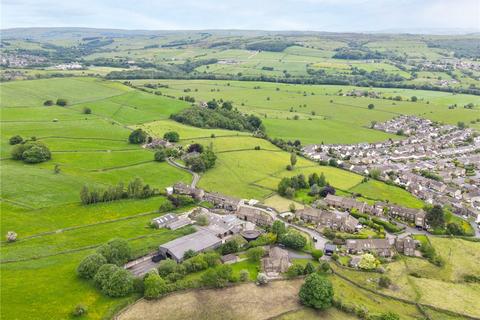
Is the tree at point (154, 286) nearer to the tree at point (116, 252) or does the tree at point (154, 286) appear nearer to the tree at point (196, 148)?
the tree at point (116, 252)

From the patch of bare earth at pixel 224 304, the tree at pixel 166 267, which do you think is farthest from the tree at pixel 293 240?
the tree at pixel 166 267

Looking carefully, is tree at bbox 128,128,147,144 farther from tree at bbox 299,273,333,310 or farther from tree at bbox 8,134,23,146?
tree at bbox 299,273,333,310

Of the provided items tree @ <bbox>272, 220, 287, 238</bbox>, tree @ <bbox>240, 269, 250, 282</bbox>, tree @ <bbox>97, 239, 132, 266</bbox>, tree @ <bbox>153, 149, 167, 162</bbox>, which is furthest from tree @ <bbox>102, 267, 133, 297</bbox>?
tree @ <bbox>153, 149, 167, 162</bbox>

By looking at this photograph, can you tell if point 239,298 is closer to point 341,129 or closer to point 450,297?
point 450,297

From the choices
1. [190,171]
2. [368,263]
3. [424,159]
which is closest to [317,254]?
[368,263]

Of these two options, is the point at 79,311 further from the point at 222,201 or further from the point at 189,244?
the point at 222,201

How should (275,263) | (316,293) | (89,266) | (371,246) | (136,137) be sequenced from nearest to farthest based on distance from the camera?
(316,293), (89,266), (275,263), (371,246), (136,137)

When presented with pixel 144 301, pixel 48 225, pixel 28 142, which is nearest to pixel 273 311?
pixel 144 301
